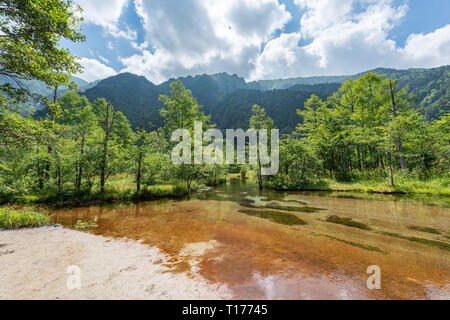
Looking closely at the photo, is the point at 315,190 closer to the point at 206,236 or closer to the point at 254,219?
the point at 254,219

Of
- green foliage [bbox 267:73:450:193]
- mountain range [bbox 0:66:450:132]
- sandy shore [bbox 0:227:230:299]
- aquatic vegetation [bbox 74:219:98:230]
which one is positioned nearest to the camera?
sandy shore [bbox 0:227:230:299]

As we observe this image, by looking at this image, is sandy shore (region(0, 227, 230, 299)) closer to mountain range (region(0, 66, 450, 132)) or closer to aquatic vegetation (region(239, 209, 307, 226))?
aquatic vegetation (region(239, 209, 307, 226))

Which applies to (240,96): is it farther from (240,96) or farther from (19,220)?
(19,220)

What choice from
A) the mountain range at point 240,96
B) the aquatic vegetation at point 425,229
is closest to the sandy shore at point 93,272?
the aquatic vegetation at point 425,229

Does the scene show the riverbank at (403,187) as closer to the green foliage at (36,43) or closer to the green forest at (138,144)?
the green forest at (138,144)

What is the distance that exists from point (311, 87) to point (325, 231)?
7574 inches

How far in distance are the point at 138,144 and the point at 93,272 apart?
52.8 feet

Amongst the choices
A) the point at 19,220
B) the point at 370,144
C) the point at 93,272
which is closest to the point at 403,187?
the point at 370,144

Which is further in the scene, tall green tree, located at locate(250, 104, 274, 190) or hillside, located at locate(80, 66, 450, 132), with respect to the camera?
hillside, located at locate(80, 66, 450, 132)

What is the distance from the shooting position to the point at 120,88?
14400cm

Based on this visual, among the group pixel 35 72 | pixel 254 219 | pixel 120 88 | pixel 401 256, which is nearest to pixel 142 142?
pixel 35 72

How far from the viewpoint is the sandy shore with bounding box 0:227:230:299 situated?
2.81m

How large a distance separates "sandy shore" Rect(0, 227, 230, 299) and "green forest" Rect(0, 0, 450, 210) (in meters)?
4.42

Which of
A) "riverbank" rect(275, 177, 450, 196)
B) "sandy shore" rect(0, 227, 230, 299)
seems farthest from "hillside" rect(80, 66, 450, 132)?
"sandy shore" rect(0, 227, 230, 299)
